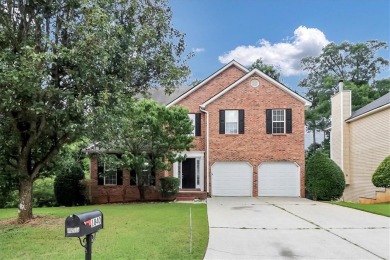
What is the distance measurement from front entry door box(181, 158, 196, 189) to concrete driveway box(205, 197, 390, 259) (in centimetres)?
966

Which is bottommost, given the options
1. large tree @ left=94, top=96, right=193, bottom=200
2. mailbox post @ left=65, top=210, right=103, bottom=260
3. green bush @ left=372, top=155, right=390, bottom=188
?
green bush @ left=372, top=155, right=390, bottom=188

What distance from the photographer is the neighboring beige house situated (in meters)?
19.9

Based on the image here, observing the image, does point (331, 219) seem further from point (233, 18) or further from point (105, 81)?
point (233, 18)

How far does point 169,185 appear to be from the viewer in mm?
20609

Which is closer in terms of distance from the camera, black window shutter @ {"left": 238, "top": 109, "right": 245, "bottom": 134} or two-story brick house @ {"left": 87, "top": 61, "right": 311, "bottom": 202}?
two-story brick house @ {"left": 87, "top": 61, "right": 311, "bottom": 202}

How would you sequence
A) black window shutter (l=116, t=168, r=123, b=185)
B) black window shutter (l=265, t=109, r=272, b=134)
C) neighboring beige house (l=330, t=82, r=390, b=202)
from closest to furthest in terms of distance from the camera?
neighboring beige house (l=330, t=82, r=390, b=202)
black window shutter (l=265, t=109, r=272, b=134)
black window shutter (l=116, t=168, r=123, b=185)

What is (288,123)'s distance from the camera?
2194cm

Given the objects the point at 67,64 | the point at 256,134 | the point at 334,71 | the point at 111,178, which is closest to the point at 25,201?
the point at 67,64

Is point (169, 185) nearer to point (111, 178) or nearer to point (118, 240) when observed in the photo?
point (111, 178)

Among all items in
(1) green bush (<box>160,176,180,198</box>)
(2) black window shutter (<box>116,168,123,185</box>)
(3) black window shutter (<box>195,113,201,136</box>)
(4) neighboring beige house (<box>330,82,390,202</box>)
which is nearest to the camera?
(4) neighboring beige house (<box>330,82,390,202</box>)

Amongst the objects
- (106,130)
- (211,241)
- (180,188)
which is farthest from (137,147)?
(211,241)

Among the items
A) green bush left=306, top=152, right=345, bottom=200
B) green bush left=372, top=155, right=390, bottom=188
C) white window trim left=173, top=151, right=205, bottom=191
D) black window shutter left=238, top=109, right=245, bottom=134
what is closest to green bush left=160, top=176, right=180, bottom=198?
white window trim left=173, top=151, right=205, bottom=191

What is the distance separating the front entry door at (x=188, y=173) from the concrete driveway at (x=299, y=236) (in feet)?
31.7

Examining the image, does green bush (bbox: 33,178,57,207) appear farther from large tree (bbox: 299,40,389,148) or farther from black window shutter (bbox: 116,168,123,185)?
large tree (bbox: 299,40,389,148)
